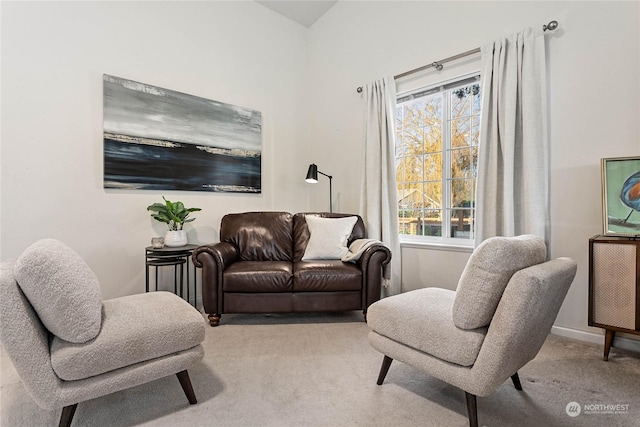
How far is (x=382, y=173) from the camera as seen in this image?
3334mm

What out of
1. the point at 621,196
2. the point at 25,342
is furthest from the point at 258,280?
the point at 621,196

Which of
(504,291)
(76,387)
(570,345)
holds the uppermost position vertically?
(504,291)

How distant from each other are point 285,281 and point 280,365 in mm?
806

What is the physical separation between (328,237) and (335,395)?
64.0 inches

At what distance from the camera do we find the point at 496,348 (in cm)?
120

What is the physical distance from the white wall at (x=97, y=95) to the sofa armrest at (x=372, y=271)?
5.52 ft

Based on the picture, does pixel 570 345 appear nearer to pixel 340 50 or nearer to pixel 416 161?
pixel 416 161

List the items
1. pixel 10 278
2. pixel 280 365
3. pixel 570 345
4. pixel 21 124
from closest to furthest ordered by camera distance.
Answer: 1. pixel 10 278
2. pixel 280 365
3. pixel 570 345
4. pixel 21 124

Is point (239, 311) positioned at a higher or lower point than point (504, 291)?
lower

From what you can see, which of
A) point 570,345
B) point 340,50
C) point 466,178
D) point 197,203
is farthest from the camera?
point 340,50

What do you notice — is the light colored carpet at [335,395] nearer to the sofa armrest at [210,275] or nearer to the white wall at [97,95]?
the sofa armrest at [210,275]

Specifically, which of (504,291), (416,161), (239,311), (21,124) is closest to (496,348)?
(504,291)

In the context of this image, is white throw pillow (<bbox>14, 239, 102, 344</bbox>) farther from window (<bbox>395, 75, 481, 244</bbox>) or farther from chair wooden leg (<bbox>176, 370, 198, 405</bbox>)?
window (<bbox>395, 75, 481, 244</bbox>)

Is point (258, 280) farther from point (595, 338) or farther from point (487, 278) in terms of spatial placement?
point (595, 338)
